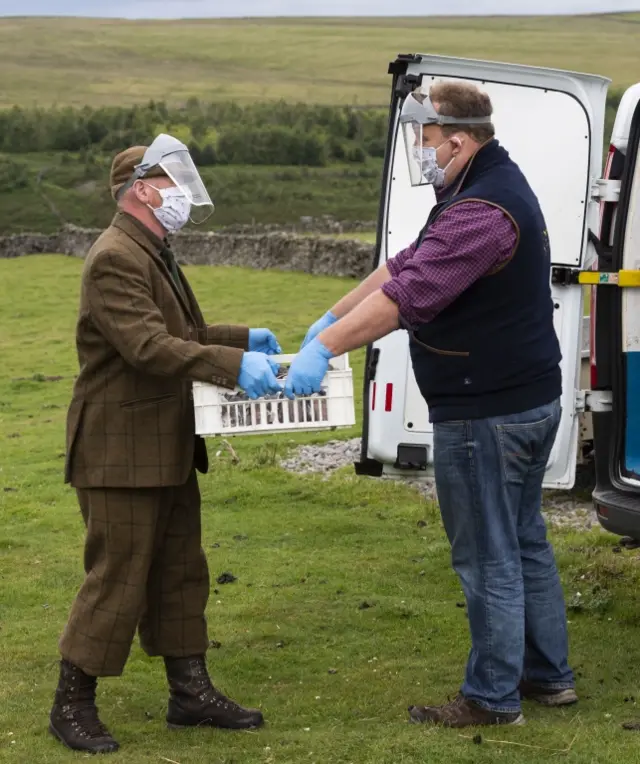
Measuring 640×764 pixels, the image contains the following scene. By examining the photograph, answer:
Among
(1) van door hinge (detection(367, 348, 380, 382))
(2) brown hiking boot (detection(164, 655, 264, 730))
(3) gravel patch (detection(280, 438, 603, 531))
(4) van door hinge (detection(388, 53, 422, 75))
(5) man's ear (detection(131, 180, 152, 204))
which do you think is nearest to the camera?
(5) man's ear (detection(131, 180, 152, 204))

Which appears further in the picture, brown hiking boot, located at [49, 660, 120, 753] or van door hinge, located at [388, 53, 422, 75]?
van door hinge, located at [388, 53, 422, 75]

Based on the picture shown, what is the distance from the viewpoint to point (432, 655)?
666cm

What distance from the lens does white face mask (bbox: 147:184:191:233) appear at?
549 cm

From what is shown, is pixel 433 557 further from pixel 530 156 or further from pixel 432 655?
pixel 530 156

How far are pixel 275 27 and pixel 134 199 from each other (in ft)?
523

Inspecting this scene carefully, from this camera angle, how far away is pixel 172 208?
5.50 m

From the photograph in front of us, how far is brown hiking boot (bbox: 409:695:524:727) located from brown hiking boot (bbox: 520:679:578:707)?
0.37m

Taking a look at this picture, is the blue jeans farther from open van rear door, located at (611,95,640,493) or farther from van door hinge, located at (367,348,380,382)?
van door hinge, located at (367,348,380,382)

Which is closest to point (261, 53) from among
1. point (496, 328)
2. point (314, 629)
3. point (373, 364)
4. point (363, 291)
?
point (373, 364)

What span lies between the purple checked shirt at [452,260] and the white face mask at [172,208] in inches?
38.3

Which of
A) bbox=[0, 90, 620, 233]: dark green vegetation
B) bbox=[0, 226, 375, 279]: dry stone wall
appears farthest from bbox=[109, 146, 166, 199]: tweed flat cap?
bbox=[0, 90, 620, 233]: dark green vegetation

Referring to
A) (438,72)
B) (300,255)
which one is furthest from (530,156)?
(300,255)

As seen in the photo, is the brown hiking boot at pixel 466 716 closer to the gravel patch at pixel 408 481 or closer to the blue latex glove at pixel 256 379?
the blue latex glove at pixel 256 379

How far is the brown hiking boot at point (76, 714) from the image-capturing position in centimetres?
541
